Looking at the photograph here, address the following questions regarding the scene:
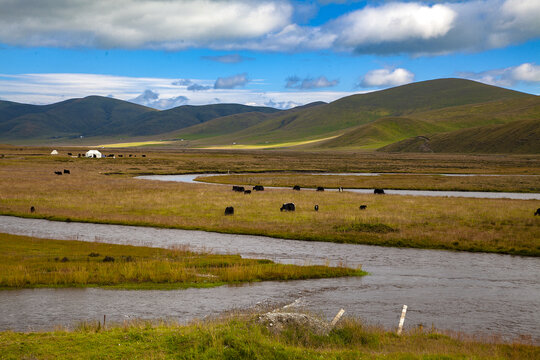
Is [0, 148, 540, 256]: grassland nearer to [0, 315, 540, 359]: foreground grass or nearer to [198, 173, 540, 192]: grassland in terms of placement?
[198, 173, 540, 192]: grassland

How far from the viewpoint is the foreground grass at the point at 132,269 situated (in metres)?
23.7

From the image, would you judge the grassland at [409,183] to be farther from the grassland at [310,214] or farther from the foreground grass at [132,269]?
the foreground grass at [132,269]

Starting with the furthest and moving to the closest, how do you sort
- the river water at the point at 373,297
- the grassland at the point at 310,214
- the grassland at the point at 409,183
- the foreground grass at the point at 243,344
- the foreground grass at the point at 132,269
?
the grassland at the point at 409,183, the grassland at the point at 310,214, the foreground grass at the point at 132,269, the river water at the point at 373,297, the foreground grass at the point at 243,344

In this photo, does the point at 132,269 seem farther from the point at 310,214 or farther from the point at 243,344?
the point at 310,214

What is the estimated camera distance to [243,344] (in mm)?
13391

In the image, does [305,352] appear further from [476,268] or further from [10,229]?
[10,229]

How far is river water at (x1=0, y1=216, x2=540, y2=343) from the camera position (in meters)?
19.2

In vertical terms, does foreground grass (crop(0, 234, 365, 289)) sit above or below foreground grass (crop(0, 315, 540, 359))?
below

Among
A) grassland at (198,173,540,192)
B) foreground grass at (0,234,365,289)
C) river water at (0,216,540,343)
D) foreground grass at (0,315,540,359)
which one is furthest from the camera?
grassland at (198,173,540,192)

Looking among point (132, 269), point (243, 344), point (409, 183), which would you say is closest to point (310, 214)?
point (132, 269)

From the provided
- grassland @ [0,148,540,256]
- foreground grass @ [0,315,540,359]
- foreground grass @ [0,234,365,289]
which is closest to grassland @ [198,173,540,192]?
grassland @ [0,148,540,256]

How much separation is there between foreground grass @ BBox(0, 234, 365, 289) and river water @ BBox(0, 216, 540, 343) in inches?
35.6

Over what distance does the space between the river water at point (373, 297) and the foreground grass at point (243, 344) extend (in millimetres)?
2561

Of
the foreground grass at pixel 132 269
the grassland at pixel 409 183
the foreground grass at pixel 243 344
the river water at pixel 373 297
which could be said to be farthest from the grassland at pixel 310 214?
the foreground grass at pixel 243 344
